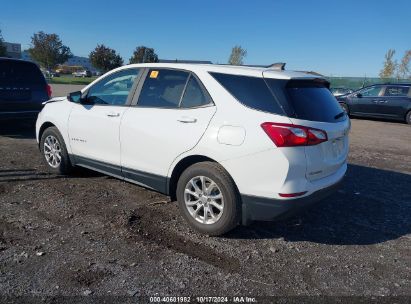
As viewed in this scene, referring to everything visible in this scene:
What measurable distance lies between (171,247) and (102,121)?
2.02 m

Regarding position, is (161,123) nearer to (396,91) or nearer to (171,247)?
(171,247)

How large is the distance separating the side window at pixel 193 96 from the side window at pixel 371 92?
47.0ft

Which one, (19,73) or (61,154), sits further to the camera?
(19,73)

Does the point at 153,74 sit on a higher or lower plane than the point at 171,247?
higher

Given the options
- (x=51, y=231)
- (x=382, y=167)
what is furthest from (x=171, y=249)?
(x=382, y=167)

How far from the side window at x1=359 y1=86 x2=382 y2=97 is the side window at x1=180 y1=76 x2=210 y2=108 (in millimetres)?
14336

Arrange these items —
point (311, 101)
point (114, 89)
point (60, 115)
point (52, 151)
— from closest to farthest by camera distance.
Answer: point (311, 101) → point (114, 89) → point (60, 115) → point (52, 151)

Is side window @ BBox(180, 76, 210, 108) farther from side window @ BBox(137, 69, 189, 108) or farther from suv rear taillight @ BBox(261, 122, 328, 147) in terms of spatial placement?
suv rear taillight @ BBox(261, 122, 328, 147)

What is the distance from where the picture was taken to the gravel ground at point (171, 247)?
3.12m

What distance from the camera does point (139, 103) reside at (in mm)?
4547

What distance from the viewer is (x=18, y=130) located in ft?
32.3

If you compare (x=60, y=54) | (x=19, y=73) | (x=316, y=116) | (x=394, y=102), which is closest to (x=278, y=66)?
(x=316, y=116)

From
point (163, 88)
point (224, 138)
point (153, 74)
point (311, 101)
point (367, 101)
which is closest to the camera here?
point (224, 138)

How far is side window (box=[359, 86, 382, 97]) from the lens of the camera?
53.4ft
